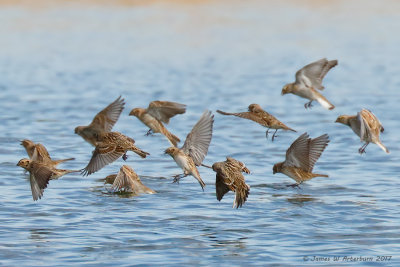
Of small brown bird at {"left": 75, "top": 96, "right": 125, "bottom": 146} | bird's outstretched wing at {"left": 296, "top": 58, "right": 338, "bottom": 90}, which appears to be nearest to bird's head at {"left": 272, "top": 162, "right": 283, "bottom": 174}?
bird's outstretched wing at {"left": 296, "top": 58, "right": 338, "bottom": 90}

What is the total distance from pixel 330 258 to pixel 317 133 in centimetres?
983

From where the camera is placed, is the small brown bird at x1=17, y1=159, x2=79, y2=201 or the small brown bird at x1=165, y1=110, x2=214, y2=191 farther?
the small brown bird at x1=165, y1=110, x2=214, y2=191

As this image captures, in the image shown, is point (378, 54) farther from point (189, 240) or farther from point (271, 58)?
point (189, 240)

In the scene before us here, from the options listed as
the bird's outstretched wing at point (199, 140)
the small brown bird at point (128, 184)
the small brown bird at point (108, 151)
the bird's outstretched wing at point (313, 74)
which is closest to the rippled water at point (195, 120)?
the small brown bird at point (128, 184)

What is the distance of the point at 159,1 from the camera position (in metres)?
43.2

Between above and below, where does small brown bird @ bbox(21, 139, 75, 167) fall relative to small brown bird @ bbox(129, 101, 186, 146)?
below

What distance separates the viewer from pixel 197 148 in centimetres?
1262

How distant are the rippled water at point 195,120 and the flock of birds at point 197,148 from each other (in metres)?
0.32

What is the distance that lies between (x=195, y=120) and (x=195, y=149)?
8867 millimetres

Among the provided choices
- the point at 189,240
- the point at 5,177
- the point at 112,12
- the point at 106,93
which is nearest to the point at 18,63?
the point at 106,93

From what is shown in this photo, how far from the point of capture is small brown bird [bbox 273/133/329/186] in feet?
46.0

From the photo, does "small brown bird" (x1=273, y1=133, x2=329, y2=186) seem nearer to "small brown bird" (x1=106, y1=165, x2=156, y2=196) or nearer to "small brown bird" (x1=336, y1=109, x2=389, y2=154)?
"small brown bird" (x1=336, y1=109, x2=389, y2=154)

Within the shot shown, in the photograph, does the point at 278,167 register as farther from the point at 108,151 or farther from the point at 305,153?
the point at 108,151

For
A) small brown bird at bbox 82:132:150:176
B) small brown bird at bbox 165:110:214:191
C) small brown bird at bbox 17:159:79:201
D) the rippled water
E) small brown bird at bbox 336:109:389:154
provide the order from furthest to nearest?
small brown bird at bbox 336:109:389:154 → small brown bird at bbox 82:132:150:176 → small brown bird at bbox 165:110:214:191 → small brown bird at bbox 17:159:79:201 → the rippled water
